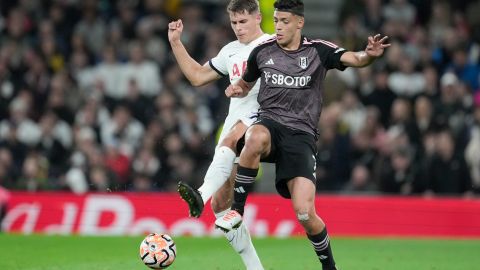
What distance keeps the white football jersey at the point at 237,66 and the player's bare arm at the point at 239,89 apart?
16 centimetres

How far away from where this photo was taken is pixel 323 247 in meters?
9.50

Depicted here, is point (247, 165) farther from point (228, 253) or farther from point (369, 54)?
point (228, 253)

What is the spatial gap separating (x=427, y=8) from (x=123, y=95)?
5.91 m

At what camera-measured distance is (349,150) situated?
56.7 ft

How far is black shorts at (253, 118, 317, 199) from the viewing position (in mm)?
9391

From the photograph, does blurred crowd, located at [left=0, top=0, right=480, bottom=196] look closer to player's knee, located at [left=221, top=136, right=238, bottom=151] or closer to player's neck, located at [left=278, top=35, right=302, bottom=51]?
player's knee, located at [left=221, top=136, right=238, bottom=151]

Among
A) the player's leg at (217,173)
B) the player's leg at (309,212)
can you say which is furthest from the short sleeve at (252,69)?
the player's leg at (309,212)

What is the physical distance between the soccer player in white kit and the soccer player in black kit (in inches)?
15.2

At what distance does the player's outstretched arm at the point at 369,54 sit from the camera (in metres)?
9.05

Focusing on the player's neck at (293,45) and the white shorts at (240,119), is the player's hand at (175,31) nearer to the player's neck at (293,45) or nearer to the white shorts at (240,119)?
the white shorts at (240,119)

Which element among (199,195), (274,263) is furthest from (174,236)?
(199,195)

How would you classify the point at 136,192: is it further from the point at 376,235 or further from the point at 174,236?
the point at 376,235

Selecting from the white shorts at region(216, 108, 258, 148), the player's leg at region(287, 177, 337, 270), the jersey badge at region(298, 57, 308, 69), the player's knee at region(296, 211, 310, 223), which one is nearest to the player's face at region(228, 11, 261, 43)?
the white shorts at region(216, 108, 258, 148)

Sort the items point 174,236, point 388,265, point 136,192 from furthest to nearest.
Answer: point 136,192
point 174,236
point 388,265
